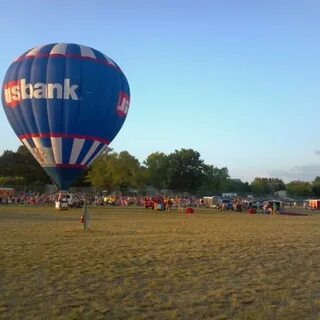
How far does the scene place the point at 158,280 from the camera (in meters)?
9.46

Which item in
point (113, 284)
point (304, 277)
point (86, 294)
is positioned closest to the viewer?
point (86, 294)

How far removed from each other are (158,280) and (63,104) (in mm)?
17604

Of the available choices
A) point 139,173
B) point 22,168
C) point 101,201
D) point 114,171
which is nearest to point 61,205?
point 101,201

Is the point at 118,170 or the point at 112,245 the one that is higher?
the point at 118,170

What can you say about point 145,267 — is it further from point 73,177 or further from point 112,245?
point 73,177

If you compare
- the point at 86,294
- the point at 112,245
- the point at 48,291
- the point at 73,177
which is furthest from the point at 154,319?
the point at 73,177

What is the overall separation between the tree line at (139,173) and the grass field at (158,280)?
203 feet

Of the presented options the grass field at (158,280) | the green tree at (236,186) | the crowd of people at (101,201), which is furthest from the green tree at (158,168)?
the grass field at (158,280)

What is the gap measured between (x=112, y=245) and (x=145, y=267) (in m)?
4.54

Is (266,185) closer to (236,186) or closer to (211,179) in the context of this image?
(236,186)

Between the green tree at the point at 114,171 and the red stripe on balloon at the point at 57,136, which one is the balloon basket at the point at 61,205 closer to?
the red stripe on balloon at the point at 57,136

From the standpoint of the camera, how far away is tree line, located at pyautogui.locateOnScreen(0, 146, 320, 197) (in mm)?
78312

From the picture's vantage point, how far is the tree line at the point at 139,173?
78.3 metres

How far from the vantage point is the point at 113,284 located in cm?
905
